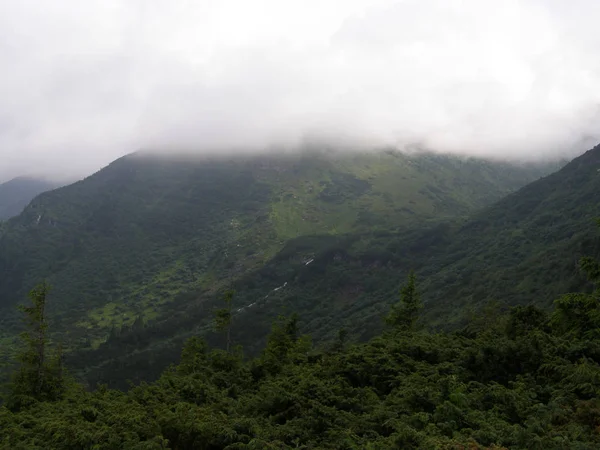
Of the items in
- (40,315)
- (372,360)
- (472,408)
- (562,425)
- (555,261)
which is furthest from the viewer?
(555,261)

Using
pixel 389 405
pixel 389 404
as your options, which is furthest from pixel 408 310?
pixel 389 405

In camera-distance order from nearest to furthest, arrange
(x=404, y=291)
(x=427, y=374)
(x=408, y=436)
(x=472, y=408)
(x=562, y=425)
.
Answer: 1. (x=408, y=436)
2. (x=562, y=425)
3. (x=472, y=408)
4. (x=427, y=374)
5. (x=404, y=291)

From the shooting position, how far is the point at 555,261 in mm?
135250

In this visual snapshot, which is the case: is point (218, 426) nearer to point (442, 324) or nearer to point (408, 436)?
point (408, 436)

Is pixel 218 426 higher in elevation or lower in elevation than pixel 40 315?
lower

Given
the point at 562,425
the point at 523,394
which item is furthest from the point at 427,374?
the point at 562,425

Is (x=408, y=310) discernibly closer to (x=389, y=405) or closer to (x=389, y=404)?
(x=389, y=404)

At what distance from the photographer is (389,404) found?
Result: 22.2m

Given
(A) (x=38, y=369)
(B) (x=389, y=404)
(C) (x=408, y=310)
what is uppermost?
(A) (x=38, y=369)

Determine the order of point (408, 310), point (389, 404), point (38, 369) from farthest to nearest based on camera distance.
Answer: point (408, 310) → point (38, 369) → point (389, 404)

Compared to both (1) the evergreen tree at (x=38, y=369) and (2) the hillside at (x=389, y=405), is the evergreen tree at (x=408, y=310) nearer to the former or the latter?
(2) the hillside at (x=389, y=405)

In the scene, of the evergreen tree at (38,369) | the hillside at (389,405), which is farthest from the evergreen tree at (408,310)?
the evergreen tree at (38,369)

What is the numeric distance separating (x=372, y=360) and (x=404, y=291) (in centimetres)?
3043

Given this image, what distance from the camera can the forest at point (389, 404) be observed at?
698 inches
